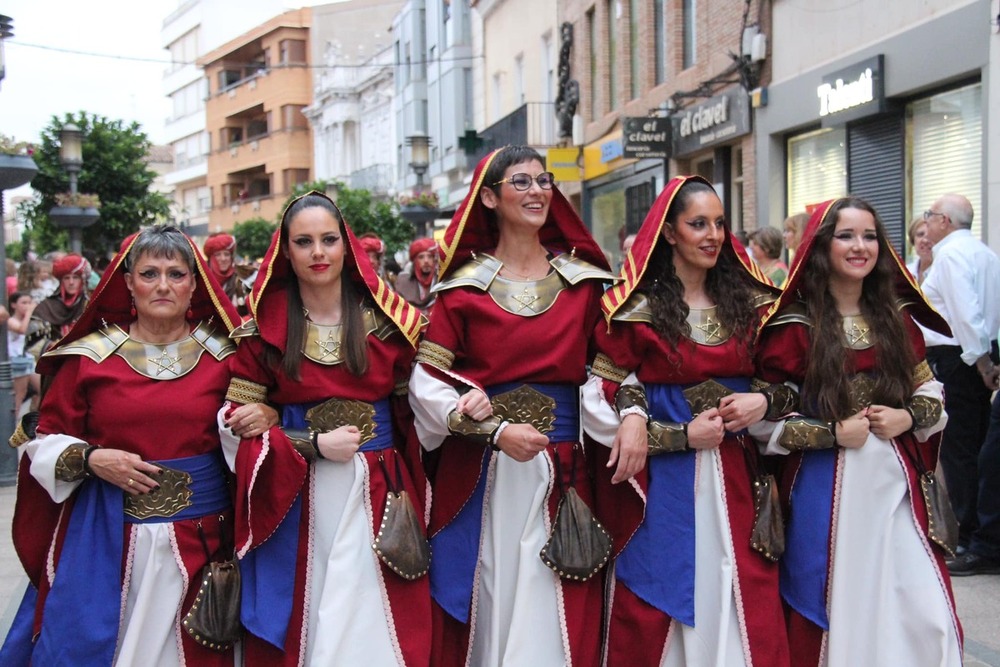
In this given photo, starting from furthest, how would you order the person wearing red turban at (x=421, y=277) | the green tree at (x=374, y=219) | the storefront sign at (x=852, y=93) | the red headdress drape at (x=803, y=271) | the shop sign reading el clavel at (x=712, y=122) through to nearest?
the green tree at (x=374, y=219) < the shop sign reading el clavel at (x=712, y=122) < the storefront sign at (x=852, y=93) < the person wearing red turban at (x=421, y=277) < the red headdress drape at (x=803, y=271)

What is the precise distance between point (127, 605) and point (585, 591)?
1536 millimetres

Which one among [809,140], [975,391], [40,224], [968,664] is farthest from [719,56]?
[40,224]

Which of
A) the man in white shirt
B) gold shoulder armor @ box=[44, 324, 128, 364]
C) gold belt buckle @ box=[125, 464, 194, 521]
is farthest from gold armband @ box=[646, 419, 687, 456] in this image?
the man in white shirt

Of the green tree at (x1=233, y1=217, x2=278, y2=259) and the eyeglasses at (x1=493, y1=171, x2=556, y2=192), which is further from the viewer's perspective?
the green tree at (x1=233, y1=217, x2=278, y2=259)

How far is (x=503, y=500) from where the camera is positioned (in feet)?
12.3

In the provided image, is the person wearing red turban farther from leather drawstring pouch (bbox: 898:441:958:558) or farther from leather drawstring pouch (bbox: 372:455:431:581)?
leather drawstring pouch (bbox: 898:441:958:558)

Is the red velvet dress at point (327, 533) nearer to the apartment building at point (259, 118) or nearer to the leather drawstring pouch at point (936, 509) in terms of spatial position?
the leather drawstring pouch at point (936, 509)

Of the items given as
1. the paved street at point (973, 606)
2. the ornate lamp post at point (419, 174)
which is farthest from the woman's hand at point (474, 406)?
the ornate lamp post at point (419, 174)

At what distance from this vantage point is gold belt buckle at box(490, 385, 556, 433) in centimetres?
372

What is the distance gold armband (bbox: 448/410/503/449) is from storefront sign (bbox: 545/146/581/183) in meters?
17.6

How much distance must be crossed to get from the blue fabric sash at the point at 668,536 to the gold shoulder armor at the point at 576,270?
17.9 inches

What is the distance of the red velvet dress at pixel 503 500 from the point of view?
3623mm

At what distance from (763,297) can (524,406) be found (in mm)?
939

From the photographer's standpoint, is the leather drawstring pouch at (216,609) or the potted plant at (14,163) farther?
the potted plant at (14,163)
